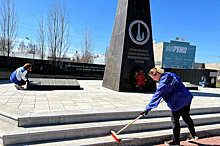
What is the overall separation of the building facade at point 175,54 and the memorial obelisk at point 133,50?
199ft

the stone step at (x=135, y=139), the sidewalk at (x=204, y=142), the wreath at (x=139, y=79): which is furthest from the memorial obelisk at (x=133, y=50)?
the sidewalk at (x=204, y=142)

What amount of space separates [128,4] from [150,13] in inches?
59.9

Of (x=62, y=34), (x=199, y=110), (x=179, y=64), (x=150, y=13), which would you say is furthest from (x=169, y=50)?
(x=199, y=110)

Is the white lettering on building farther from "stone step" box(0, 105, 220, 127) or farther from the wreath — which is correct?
"stone step" box(0, 105, 220, 127)

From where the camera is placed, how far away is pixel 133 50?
9.34m

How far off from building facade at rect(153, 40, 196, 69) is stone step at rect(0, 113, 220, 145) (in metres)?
66.2

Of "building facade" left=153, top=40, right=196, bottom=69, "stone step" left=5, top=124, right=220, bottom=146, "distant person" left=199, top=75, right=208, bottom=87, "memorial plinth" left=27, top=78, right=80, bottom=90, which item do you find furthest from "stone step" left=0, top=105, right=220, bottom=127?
"building facade" left=153, top=40, right=196, bottom=69

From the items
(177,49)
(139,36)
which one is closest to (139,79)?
(139,36)

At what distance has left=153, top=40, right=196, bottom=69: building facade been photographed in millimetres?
67562

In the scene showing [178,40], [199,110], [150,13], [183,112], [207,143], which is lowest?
[207,143]

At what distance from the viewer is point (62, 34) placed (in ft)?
63.9

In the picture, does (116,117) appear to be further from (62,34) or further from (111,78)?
(62,34)

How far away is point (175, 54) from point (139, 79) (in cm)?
6626

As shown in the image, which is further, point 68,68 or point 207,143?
point 68,68
